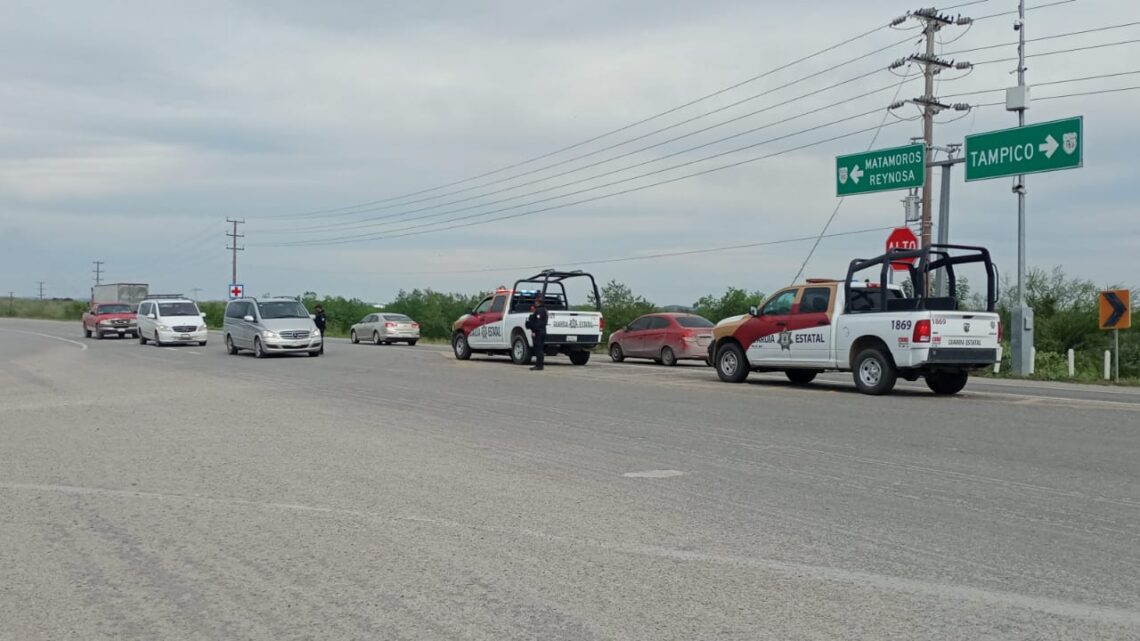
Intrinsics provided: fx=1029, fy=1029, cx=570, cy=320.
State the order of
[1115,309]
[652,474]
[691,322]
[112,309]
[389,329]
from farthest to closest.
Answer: [112,309], [389,329], [691,322], [1115,309], [652,474]

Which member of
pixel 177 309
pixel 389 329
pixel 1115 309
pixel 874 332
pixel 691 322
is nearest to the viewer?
pixel 874 332

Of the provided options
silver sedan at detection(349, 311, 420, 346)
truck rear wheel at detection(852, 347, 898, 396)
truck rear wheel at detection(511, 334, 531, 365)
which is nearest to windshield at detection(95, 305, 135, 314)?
silver sedan at detection(349, 311, 420, 346)

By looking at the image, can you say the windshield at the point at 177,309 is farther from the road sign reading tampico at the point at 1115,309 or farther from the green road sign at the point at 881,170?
the road sign reading tampico at the point at 1115,309

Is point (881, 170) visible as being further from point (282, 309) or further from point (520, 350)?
point (282, 309)

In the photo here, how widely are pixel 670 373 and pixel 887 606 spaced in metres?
18.5

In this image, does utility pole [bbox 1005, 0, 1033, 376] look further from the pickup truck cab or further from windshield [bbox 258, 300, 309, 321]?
the pickup truck cab

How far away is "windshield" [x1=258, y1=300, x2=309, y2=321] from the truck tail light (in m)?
19.5

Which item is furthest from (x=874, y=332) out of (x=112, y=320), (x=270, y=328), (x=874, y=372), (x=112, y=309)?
(x=112, y=309)

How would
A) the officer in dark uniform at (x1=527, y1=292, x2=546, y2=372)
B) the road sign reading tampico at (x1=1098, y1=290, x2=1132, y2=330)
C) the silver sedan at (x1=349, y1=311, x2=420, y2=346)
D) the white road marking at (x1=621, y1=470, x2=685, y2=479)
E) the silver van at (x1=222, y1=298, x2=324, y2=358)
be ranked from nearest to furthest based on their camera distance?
the white road marking at (x1=621, y1=470, x2=685, y2=479)
the road sign reading tampico at (x1=1098, y1=290, x2=1132, y2=330)
the officer in dark uniform at (x1=527, y1=292, x2=546, y2=372)
the silver van at (x1=222, y1=298, x2=324, y2=358)
the silver sedan at (x1=349, y1=311, x2=420, y2=346)

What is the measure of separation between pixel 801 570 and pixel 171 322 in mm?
35455

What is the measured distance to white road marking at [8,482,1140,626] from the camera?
493cm

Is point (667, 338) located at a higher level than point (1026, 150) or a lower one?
lower

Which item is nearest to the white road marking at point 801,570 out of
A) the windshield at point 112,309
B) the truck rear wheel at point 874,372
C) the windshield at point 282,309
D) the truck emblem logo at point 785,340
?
the truck rear wheel at point 874,372

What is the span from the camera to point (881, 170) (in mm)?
30203
